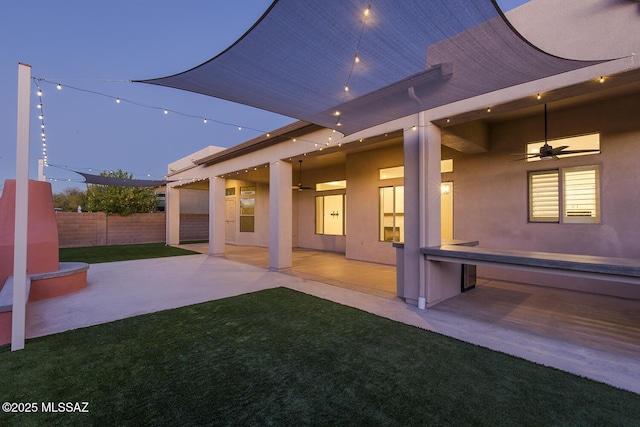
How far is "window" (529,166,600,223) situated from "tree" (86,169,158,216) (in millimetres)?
14974

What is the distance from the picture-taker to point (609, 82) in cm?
288

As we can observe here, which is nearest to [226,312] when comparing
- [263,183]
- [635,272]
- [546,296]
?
[635,272]

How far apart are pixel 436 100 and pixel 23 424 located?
13.7 ft

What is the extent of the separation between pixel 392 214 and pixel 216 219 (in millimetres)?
5534

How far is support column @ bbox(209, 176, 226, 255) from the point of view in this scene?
9.22m

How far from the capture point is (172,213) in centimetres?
1262

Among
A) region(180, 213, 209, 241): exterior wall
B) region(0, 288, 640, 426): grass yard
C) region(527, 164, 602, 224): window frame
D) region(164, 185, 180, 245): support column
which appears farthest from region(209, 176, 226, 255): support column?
region(527, 164, 602, 224): window frame

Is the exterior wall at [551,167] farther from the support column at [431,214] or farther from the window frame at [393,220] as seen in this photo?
the support column at [431,214]

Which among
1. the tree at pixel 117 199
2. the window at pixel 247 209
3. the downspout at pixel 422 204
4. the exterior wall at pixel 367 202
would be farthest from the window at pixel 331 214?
the tree at pixel 117 199

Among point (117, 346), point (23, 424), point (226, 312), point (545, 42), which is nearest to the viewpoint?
point (23, 424)

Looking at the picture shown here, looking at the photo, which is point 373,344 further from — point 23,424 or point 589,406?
point 23,424

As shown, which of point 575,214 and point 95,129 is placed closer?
point 575,214

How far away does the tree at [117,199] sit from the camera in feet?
42.6

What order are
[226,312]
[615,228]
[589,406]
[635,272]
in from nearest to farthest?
[589,406] < [635,272] < [226,312] < [615,228]
